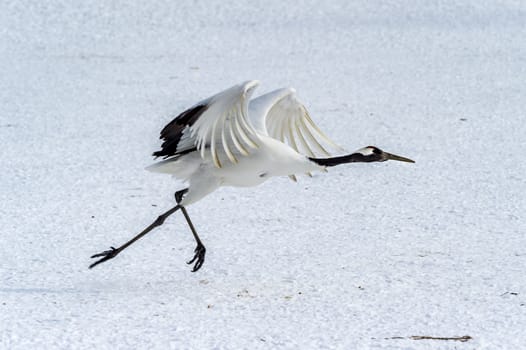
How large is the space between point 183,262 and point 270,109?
0.75 m

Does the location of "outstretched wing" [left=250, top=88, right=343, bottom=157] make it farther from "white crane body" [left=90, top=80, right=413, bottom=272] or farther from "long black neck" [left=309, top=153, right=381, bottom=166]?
"long black neck" [left=309, top=153, right=381, bottom=166]

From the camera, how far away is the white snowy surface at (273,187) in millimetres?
3193

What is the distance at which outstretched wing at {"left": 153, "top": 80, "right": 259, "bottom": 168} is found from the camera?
3326 millimetres

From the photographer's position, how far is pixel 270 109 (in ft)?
13.3

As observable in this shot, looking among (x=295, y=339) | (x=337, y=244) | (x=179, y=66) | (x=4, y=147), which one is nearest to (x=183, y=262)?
(x=337, y=244)

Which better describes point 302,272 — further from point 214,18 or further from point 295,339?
point 214,18

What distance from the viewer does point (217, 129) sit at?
350cm

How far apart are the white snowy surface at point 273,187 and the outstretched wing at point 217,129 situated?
48cm

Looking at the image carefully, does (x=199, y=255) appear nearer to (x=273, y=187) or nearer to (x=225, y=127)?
(x=225, y=127)

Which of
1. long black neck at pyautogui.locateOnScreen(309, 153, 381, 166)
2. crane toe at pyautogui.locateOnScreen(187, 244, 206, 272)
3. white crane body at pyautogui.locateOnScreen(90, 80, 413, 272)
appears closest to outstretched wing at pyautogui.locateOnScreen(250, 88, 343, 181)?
white crane body at pyautogui.locateOnScreen(90, 80, 413, 272)

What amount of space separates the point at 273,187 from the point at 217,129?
4.63 ft

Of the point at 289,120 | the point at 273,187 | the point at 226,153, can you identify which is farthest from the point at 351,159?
the point at 273,187

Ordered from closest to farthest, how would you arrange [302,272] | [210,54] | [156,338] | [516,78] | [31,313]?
1. [156,338]
2. [31,313]
3. [302,272]
4. [516,78]
5. [210,54]

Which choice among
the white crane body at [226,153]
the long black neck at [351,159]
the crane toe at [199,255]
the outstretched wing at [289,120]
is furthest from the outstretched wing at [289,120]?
the crane toe at [199,255]
